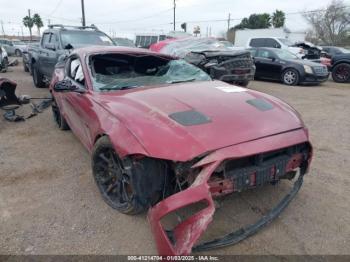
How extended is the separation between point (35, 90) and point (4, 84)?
2852mm

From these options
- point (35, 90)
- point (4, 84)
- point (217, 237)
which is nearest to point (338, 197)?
point (217, 237)

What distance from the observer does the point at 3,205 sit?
320 cm

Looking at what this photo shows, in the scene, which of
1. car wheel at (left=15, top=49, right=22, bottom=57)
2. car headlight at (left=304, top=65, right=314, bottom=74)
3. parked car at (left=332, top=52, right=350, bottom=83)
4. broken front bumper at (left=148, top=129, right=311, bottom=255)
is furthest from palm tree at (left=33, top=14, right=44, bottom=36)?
broken front bumper at (left=148, top=129, right=311, bottom=255)

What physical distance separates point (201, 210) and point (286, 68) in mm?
10740

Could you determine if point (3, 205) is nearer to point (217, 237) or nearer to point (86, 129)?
point (86, 129)

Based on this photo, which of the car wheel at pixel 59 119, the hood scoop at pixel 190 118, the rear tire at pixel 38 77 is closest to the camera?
the hood scoop at pixel 190 118

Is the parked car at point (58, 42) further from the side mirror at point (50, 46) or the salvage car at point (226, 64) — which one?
the salvage car at point (226, 64)

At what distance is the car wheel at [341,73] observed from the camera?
12.8 m

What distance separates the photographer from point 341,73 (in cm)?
1303

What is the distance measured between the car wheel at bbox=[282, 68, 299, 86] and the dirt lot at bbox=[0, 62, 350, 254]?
725 cm

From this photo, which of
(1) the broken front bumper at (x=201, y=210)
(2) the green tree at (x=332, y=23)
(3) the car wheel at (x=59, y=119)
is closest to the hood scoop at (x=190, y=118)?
(1) the broken front bumper at (x=201, y=210)

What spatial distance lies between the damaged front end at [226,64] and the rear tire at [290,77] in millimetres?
3286

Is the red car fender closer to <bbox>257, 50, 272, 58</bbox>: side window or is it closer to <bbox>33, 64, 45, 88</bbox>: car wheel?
<bbox>33, 64, 45, 88</bbox>: car wheel

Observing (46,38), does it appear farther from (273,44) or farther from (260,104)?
(273,44)
